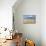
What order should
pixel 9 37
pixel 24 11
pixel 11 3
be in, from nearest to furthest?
pixel 9 37
pixel 11 3
pixel 24 11

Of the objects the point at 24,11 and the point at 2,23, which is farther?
the point at 24,11

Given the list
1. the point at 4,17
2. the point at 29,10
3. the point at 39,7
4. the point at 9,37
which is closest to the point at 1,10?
the point at 4,17

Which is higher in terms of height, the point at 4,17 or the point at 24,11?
the point at 24,11

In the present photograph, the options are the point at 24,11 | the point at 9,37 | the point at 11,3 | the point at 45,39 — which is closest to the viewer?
the point at 9,37

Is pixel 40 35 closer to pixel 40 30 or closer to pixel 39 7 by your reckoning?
pixel 40 30

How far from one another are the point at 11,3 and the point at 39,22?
184 cm

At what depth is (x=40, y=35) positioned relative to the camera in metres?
5.32

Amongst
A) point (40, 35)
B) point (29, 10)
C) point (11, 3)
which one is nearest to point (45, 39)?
point (40, 35)

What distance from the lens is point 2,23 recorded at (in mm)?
4102

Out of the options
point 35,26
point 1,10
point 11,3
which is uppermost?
point 11,3

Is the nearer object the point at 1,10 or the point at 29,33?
the point at 1,10

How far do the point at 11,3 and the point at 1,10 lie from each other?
44cm

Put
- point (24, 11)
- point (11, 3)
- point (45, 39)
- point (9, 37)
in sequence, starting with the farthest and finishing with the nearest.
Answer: point (24, 11) < point (45, 39) < point (11, 3) < point (9, 37)

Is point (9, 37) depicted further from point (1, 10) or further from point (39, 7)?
point (39, 7)
